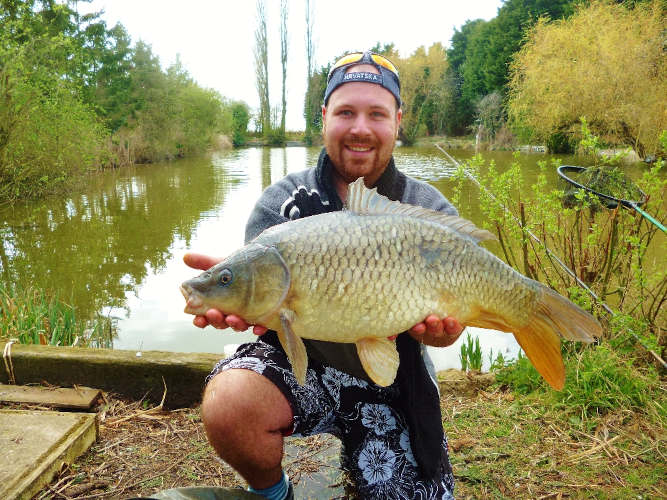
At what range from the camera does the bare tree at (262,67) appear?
32.4 meters

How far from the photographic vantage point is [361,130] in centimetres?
175

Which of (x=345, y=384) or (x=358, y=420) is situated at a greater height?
(x=345, y=384)

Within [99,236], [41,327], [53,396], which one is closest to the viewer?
[53,396]

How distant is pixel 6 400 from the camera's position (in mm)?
1935

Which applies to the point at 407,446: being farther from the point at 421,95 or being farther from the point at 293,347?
the point at 421,95

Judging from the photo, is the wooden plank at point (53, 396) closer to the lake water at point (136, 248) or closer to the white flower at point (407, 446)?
the lake water at point (136, 248)

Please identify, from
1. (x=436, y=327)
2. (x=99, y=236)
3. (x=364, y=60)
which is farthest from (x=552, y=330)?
(x=99, y=236)

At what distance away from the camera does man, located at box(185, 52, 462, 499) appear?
1.35 m

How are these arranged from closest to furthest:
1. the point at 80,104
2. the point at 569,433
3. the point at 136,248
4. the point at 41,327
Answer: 1. the point at 569,433
2. the point at 41,327
3. the point at 136,248
4. the point at 80,104

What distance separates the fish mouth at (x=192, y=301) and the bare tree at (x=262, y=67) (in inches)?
1371

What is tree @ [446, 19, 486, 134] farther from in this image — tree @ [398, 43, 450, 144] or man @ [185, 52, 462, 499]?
man @ [185, 52, 462, 499]

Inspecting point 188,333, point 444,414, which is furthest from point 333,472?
point 188,333

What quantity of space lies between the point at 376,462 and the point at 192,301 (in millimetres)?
795

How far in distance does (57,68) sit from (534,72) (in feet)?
41.6
